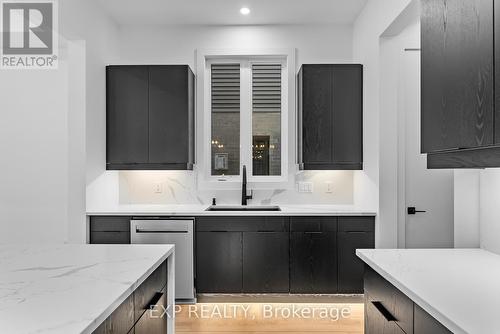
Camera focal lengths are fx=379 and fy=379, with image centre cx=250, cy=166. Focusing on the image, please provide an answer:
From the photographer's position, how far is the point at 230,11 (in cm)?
373

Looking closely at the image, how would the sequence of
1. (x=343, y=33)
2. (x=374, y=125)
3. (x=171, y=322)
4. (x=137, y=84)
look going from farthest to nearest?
1. (x=343, y=33)
2. (x=137, y=84)
3. (x=374, y=125)
4. (x=171, y=322)

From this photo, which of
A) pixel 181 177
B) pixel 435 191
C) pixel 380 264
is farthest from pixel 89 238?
pixel 435 191

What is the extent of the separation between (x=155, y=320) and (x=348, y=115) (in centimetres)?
272

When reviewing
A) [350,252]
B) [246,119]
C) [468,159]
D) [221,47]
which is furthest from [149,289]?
[221,47]

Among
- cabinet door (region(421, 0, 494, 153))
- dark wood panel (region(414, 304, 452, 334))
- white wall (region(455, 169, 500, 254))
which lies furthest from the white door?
dark wood panel (region(414, 304, 452, 334))

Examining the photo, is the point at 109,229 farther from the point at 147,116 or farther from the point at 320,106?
the point at 320,106

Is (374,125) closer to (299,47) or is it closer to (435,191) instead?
(435,191)

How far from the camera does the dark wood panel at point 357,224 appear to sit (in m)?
3.36

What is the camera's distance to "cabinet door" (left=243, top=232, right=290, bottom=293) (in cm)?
340

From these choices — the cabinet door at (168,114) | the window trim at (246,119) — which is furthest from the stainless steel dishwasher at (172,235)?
the window trim at (246,119)

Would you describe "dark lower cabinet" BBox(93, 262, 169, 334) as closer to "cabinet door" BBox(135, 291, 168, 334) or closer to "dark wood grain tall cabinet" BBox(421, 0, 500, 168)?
"cabinet door" BBox(135, 291, 168, 334)

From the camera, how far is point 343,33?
13.3 feet

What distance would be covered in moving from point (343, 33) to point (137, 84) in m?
2.22

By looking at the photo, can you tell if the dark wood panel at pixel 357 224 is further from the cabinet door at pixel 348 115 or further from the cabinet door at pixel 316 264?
the cabinet door at pixel 348 115
